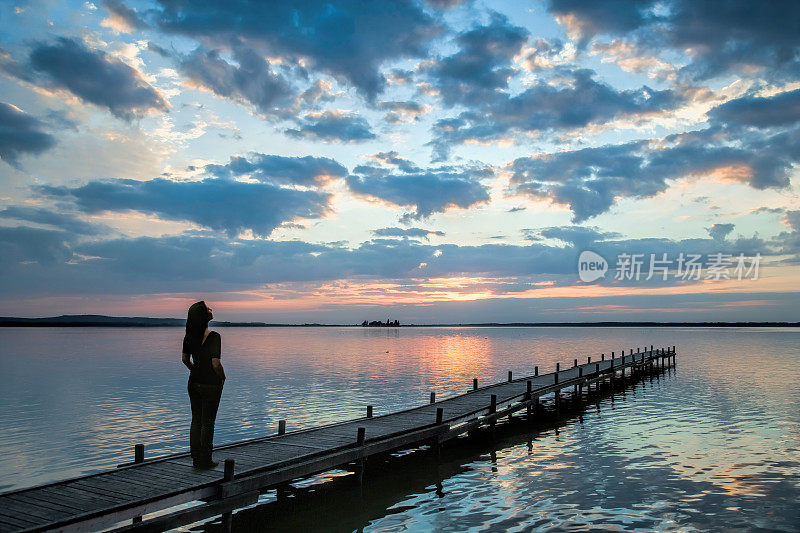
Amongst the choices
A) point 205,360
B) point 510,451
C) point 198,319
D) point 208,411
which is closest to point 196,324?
point 198,319

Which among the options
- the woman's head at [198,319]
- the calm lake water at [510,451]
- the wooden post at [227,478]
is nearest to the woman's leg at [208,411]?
the wooden post at [227,478]

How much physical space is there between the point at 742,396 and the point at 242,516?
33.2 metres

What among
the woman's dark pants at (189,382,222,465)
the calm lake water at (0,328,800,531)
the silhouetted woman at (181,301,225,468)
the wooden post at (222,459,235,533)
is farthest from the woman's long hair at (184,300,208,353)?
the calm lake water at (0,328,800,531)

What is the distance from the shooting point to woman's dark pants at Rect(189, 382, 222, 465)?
11383 millimetres

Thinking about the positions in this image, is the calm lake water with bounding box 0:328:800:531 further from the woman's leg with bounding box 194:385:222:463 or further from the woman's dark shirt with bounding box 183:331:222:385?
the woman's dark shirt with bounding box 183:331:222:385

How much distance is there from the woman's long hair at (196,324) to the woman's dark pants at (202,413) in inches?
34.5

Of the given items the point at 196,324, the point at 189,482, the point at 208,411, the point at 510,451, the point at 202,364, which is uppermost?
the point at 196,324

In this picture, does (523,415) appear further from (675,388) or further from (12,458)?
(12,458)

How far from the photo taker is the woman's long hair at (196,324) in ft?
37.0

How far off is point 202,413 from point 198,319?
2049 mm

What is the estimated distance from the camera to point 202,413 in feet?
37.6

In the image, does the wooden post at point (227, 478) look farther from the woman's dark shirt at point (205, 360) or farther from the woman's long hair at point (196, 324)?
the woman's long hair at point (196, 324)

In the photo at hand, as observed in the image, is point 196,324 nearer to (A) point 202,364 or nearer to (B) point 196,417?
(A) point 202,364

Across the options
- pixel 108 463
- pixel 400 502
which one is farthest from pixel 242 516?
pixel 108 463
